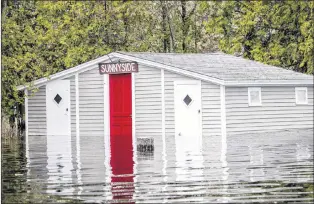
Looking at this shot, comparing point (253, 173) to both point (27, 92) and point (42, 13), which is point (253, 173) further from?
point (42, 13)

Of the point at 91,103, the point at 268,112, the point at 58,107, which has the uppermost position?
the point at 91,103

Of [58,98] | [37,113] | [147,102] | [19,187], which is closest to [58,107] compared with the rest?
[58,98]

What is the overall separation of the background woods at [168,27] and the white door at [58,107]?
6439 millimetres

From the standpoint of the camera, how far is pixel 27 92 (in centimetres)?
3972

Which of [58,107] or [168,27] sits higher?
[168,27]

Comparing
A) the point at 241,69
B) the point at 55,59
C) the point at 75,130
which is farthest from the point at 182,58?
the point at 55,59

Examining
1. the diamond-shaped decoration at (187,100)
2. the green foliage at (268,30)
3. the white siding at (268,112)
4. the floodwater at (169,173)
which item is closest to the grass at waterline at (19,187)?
the floodwater at (169,173)

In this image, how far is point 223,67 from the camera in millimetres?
38344

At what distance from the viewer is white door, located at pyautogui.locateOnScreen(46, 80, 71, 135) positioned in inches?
1531

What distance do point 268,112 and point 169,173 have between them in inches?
749

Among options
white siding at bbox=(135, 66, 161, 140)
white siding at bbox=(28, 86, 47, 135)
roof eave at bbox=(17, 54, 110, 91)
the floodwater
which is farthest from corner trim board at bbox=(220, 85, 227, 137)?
white siding at bbox=(28, 86, 47, 135)

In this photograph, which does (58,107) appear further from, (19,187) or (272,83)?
(19,187)

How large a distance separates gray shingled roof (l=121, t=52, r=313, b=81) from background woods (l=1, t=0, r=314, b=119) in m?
7.25

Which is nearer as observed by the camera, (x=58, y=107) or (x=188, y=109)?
(x=188, y=109)
